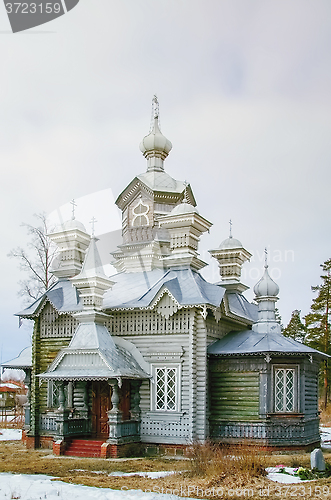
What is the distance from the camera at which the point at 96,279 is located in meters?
20.4

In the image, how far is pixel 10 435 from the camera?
1043 inches

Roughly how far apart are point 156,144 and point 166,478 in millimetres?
16177

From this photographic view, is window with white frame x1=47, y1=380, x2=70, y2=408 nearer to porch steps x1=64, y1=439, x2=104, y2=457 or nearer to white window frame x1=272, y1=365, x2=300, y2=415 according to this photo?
porch steps x1=64, y1=439, x2=104, y2=457

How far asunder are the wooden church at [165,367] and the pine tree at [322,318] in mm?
20549

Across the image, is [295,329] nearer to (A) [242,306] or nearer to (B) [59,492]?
(A) [242,306]

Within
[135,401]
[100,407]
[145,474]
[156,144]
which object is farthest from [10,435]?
[156,144]

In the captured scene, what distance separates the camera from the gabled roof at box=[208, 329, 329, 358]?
19656 millimetres

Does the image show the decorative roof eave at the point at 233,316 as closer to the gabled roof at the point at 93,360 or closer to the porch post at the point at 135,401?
the gabled roof at the point at 93,360

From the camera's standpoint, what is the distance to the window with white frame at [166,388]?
1970cm

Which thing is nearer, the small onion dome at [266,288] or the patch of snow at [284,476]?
the patch of snow at [284,476]

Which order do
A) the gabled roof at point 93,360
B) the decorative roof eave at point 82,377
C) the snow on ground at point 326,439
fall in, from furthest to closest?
the snow on ground at point 326,439 → the gabled roof at point 93,360 → the decorative roof eave at point 82,377

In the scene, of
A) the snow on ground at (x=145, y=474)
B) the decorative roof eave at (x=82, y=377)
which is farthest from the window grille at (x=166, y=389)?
the snow on ground at (x=145, y=474)

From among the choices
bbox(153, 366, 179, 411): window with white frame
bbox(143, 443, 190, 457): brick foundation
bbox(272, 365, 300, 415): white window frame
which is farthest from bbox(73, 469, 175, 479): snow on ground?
bbox(272, 365, 300, 415): white window frame

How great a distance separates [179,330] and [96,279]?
3.22 metres
